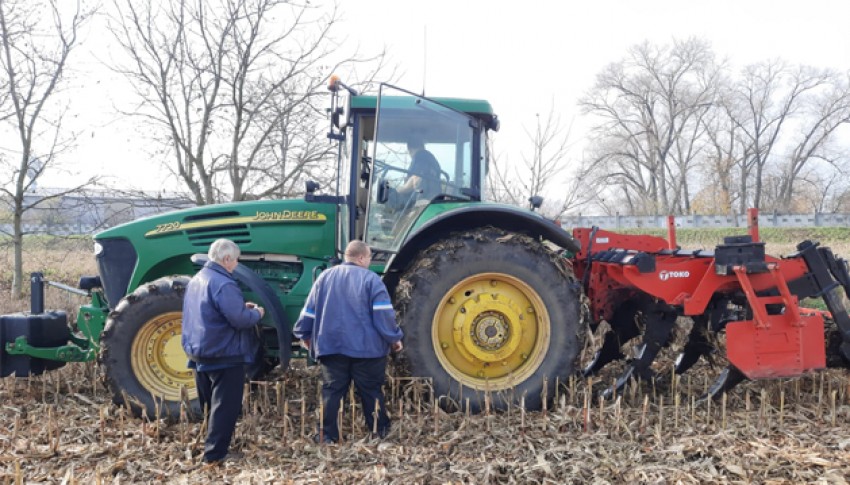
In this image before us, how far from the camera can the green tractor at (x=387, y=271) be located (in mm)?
4633

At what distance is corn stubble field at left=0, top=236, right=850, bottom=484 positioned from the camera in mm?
3559

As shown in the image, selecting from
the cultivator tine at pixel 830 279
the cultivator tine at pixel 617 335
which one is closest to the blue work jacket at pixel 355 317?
the cultivator tine at pixel 617 335

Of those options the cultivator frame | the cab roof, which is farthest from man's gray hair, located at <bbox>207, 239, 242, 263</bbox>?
the cultivator frame

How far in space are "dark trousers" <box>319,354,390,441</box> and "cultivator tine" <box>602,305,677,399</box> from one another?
6.03 ft

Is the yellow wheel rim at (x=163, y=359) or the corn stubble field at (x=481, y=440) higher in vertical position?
the yellow wheel rim at (x=163, y=359)

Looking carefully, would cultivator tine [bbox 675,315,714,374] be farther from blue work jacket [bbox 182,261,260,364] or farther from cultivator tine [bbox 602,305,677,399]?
blue work jacket [bbox 182,261,260,364]

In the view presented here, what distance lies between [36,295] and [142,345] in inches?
52.7

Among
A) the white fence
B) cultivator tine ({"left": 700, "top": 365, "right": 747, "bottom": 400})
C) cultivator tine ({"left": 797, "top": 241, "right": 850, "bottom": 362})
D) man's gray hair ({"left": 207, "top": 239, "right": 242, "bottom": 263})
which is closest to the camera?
man's gray hair ({"left": 207, "top": 239, "right": 242, "bottom": 263})

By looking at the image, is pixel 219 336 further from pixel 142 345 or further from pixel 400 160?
pixel 400 160

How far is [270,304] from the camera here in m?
4.84

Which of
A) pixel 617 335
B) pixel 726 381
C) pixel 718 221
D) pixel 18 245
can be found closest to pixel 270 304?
pixel 617 335

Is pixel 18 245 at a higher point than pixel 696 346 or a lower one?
higher

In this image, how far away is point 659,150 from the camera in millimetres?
40406

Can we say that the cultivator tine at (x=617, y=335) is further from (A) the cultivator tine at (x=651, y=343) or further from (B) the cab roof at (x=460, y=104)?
(B) the cab roof at (x=460, y=104)
